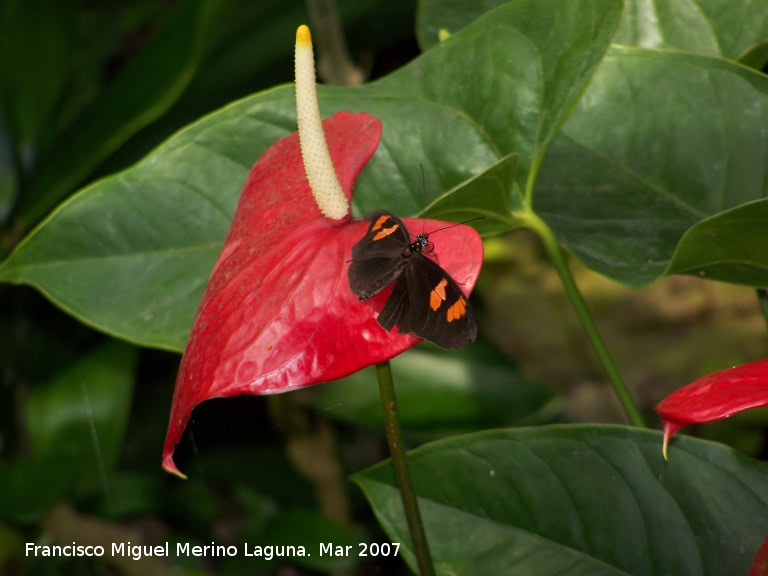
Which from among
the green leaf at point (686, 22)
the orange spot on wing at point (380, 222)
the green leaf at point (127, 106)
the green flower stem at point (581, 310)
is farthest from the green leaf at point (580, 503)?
the green leaf at point (127, 106)

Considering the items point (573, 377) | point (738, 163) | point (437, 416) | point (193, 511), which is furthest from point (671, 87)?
point (573, 377)

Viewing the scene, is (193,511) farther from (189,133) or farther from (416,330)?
(416,330)

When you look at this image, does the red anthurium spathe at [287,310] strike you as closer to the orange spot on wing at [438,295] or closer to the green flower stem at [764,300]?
the orange spot on wing at [438,295]

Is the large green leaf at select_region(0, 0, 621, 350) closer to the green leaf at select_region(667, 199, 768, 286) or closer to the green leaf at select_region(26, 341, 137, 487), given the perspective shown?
the green leaf at select_region(667, 199, 768, 286)

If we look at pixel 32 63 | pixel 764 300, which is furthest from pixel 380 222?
pixel 32 63

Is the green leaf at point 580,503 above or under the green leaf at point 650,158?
under

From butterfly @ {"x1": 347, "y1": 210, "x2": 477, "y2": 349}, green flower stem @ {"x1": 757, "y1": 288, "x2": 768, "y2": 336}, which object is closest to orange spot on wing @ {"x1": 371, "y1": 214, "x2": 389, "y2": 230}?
butterfly @ {"x1": 347, "y1": 210, "x2": 477, "y2": 349}

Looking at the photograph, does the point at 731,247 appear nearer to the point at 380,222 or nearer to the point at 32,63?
the point at 380,222
